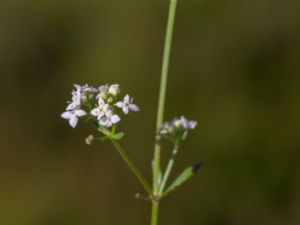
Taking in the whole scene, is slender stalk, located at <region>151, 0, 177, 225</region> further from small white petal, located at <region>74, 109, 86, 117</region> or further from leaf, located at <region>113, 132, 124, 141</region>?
small white petal, located at <region>74, 109, 86, 117</region>

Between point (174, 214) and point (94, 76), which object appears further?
point (94, 76)

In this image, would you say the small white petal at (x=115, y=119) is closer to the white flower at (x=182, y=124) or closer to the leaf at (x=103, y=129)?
the leaf at (x=103, y=129)

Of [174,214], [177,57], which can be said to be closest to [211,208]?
[174,214]

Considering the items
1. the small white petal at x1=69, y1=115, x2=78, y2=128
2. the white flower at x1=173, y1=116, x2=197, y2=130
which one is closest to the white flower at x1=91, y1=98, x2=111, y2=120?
the small white petal at x1=69, y1=115, x2=78, y2=128

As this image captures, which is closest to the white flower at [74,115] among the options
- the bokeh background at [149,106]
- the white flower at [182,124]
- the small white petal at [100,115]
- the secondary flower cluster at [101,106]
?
the secondary flower cluster at [101,106]

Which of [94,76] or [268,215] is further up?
[94,76]

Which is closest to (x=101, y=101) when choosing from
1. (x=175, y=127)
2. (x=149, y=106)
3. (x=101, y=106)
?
(x=101, y=106)

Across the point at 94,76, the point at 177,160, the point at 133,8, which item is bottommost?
the point at 177,160

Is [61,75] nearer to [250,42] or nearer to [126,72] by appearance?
[126,72]
